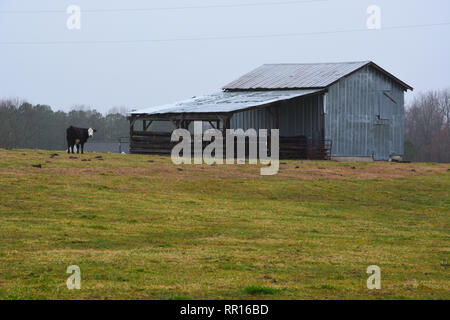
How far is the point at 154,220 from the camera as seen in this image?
22000 mm

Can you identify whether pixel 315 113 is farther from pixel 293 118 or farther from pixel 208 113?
pixel 208 113

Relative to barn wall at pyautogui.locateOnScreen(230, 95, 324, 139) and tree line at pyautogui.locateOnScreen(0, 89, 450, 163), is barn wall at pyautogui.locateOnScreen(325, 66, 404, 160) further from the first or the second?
tree line at pyautogui.locateOnScreen(0, 89, 450, 163)

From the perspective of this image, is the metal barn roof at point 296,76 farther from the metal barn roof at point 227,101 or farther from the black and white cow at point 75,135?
the black and white cow at point 75,135

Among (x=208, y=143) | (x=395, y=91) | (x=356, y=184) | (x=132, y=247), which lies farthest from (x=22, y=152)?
(x=395, y=91)

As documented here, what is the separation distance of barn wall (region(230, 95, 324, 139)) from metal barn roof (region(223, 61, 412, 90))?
1280 millimetres

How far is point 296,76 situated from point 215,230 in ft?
119

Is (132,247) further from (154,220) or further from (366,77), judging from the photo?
(366,77)

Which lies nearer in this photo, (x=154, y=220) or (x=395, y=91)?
(x=154, y=220)

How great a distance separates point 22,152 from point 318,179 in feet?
47.7

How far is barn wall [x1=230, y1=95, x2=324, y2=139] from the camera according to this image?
50781 millimetres

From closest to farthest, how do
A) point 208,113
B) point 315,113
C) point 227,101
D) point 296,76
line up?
1. point 208,113
2. point 315,113
3. point 227,101
4. point 296,76

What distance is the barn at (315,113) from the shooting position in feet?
161

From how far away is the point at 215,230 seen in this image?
20.7 metres

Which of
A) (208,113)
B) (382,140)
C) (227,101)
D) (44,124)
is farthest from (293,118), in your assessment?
(44,124)
